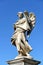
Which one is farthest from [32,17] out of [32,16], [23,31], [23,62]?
[23,62]

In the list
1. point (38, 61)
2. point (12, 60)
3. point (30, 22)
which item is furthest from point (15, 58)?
point (30, 22)

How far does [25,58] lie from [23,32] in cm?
174

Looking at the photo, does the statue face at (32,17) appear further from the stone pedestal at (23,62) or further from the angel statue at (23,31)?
the stone pedestal at (23,62)

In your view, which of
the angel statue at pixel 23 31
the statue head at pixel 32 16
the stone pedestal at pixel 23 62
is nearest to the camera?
the stone pedestal at pixel 23 62

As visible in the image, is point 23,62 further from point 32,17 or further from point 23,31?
point 32,17

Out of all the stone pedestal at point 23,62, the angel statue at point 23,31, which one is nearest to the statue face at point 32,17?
the angel statue at point 23,31

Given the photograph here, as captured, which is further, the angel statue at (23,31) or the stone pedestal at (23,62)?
the angel statue at (23,31)

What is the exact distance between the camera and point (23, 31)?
15.0m

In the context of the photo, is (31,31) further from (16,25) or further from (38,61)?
(38,61)

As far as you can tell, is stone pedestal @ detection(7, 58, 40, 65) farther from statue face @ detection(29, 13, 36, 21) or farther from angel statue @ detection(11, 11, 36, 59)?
statue face @ detection(29, 13, 36, 21)

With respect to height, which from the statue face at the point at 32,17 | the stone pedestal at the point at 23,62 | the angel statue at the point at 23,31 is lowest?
the stone pedestal at the point at 23,62

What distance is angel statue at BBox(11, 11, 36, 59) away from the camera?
48.0 ft

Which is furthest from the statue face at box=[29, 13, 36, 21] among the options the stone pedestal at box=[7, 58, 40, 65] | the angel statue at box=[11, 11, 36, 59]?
the stone pedestal at box=[7, 58, 40, 65]

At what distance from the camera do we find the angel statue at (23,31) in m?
14.6
